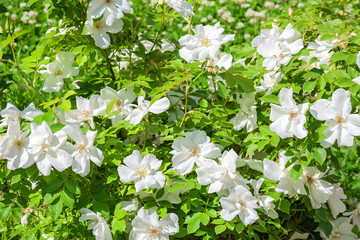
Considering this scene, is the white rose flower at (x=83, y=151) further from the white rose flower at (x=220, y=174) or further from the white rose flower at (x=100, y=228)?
the white rose flower at (x=220, y=174)

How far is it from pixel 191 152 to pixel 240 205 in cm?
26

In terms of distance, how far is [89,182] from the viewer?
5.30 feet

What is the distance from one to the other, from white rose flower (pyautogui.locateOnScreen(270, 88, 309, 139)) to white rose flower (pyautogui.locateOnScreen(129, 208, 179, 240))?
1.56 ft

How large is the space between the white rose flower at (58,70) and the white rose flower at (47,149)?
16.5 inches

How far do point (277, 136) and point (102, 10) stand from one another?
29.8 inches

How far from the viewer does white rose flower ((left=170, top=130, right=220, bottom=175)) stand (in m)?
1.53

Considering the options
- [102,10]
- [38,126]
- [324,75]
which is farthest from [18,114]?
[324,75]

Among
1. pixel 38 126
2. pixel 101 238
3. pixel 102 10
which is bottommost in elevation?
pixel 101 238

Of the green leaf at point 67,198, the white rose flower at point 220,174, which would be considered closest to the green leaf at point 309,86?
the white rose flower at point 220,174

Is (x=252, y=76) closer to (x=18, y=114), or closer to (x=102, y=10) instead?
(x=102, y=10)

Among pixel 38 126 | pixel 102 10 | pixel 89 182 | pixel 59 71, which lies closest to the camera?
pixel 38 126

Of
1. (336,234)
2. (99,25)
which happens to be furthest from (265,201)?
(99,25)

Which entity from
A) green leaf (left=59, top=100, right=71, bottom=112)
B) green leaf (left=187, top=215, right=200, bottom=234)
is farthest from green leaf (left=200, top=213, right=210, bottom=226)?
green leaf (left=59, top=100, right=71, bottom=112)

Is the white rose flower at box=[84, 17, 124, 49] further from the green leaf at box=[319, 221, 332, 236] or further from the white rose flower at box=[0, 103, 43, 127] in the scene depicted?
the green leaf at box=[319, 221, 332, 236]
